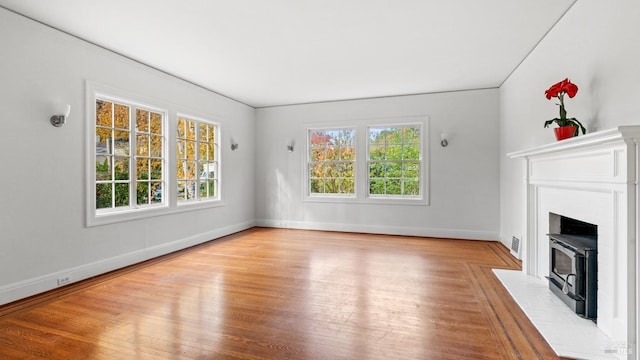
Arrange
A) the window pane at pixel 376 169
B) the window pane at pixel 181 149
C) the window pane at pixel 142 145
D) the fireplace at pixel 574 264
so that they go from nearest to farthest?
the fireplace at pixel 574 264, the window pane at pixel 142 145, the window pane at pixel 181 149, the window pane at pixel 376 169

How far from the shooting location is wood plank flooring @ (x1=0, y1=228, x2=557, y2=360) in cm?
214

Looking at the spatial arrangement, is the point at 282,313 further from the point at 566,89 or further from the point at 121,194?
the point at 566,89

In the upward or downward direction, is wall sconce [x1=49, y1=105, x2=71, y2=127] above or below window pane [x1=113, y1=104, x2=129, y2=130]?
below

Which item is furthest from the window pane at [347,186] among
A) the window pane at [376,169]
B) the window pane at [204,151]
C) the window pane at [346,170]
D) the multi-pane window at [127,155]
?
the multi-pane window at [127,155]

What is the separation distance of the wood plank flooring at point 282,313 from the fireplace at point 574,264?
0.44 meters

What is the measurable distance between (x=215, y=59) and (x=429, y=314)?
3.97 metres

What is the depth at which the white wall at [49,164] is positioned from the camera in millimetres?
2965

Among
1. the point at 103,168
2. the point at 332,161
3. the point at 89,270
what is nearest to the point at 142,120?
the point at 103,168

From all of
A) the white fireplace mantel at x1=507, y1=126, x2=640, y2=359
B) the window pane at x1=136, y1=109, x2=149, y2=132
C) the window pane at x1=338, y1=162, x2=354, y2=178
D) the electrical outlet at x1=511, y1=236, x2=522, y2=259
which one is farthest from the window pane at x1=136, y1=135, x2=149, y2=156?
the electrical outlet at x1=511, y1=236, x2=522, y2=259

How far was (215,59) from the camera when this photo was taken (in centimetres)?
425

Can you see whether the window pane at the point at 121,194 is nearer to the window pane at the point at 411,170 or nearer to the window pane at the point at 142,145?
the window pane at the point at 142,145

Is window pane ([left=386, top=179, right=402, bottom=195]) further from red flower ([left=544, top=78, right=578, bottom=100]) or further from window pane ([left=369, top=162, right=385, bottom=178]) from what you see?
red flower ([left=544, top=78, right=578, bottom=100])

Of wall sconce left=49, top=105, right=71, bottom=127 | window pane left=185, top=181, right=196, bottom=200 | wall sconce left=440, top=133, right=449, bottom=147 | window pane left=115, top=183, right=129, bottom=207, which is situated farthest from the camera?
wall sconce left=440, top=133, right=449, bottom=147

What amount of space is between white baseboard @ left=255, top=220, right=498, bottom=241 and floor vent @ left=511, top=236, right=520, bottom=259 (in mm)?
1020
